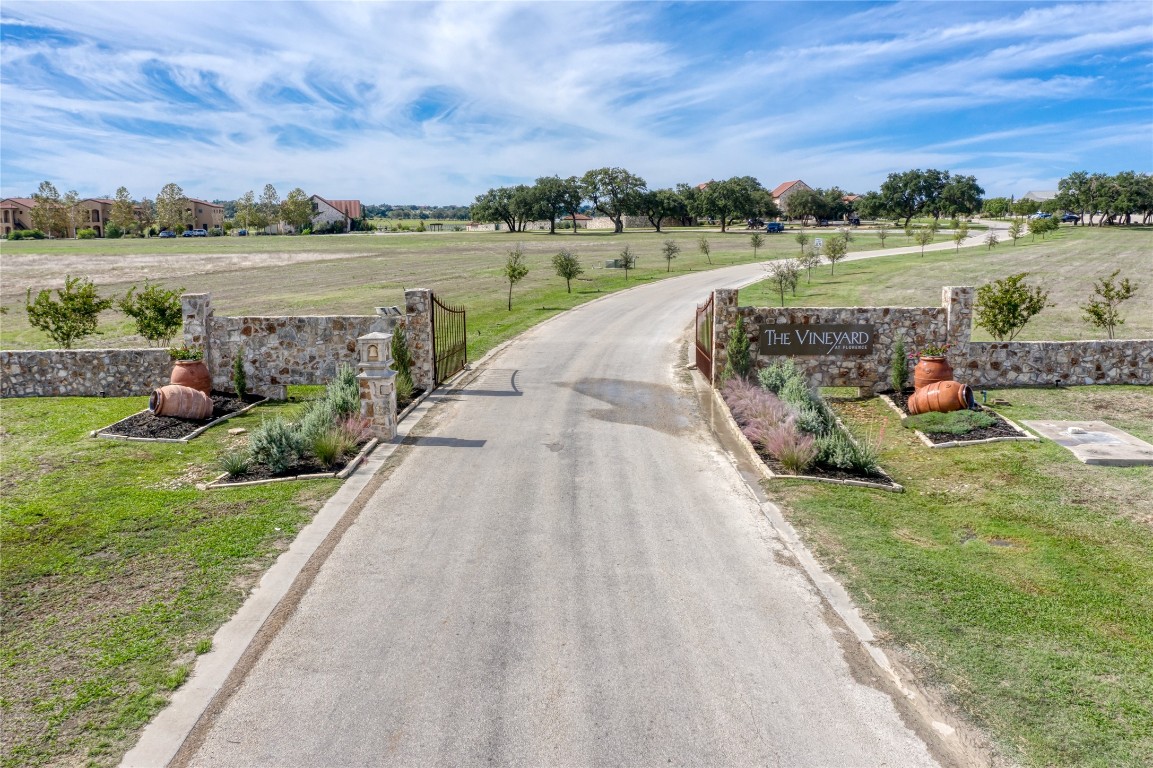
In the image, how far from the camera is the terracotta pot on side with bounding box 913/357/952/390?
15.4 metres

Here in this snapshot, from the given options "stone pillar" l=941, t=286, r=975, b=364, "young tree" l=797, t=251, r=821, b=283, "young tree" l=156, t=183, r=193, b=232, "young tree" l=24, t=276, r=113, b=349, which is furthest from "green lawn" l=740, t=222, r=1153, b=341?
"young tree" l=156, t=183, r=193, b=232

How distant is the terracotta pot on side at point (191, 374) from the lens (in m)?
15.8

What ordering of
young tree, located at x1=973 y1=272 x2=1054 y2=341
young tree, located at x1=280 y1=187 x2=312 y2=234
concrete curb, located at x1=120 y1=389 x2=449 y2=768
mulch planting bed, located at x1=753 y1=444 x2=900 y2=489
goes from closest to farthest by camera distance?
concrete curb, located at x1=120 y1=389 x2=449 y2=768, mulch planting bed, located at x1=753 y1=444 x2=900 y2=489, young tree, located at x1=973 y1=272 x2=1054 y2=341, young tree, located at x1=280 y1=187 x2=312 y2=234

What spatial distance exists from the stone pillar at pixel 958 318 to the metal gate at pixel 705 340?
5.17 meters

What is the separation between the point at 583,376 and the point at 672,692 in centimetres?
1283

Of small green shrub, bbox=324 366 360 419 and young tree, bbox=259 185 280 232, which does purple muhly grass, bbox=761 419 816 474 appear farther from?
young tree, bbox=259 185 280 232

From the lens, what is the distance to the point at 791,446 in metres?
12.0

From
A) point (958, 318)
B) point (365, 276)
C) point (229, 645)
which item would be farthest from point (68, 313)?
point (365, 276)

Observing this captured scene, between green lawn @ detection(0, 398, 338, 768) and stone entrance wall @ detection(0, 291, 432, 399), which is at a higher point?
stone entrance wall @ detection(0, 291, 432, 399)

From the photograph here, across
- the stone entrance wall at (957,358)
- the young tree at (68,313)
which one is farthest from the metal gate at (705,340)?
the young tree at (68,313)

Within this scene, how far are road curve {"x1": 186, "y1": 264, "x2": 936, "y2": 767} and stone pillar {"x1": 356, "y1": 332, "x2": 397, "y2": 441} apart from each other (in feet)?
4.11

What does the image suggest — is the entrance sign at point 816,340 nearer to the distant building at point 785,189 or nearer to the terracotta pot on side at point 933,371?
the terracotta pot on side at point 933,371

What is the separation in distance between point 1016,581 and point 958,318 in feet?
32.9

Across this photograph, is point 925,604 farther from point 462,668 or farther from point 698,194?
point 698,194
